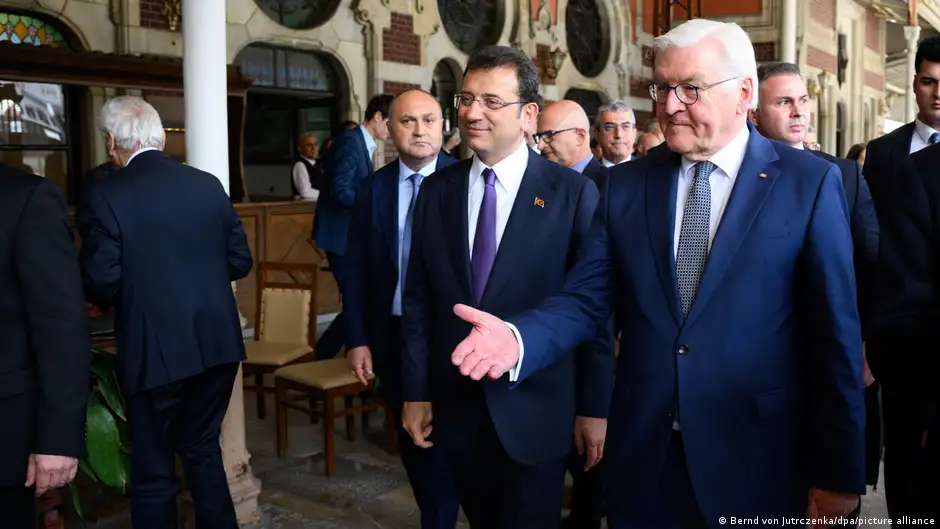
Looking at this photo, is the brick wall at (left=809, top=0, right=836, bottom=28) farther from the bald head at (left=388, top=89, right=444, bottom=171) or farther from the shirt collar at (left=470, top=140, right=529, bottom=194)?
the shirt collar at (left=470, top=140, right=529, bottom=194)

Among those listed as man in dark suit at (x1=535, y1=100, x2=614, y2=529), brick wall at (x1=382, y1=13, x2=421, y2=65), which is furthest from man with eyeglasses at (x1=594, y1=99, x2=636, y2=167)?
brick wall at (x1=382, y1=13, x2=421, y2=65)

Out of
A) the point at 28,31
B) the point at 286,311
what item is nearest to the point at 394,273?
the point at 286,311

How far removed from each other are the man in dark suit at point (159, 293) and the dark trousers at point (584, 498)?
1250 mm

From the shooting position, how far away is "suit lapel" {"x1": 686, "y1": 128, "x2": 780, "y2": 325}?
1731 mm

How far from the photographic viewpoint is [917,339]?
63.6 inches

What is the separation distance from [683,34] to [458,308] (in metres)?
0.70

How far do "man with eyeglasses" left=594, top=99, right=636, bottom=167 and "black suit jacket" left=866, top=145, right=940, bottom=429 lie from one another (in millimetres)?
2763

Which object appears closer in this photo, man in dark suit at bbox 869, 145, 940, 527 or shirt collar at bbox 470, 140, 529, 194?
man in dark suit at bbox 869, 145, 940, 527

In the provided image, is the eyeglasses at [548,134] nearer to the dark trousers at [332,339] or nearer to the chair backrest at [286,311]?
the chair backrest at [286,311]

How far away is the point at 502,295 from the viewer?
7.39 feet

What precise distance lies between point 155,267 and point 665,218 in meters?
1.63

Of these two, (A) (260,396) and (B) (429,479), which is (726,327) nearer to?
(B) (429,479)

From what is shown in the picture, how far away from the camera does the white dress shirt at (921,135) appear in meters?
3.16

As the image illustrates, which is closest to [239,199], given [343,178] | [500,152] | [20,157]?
[20,157]
